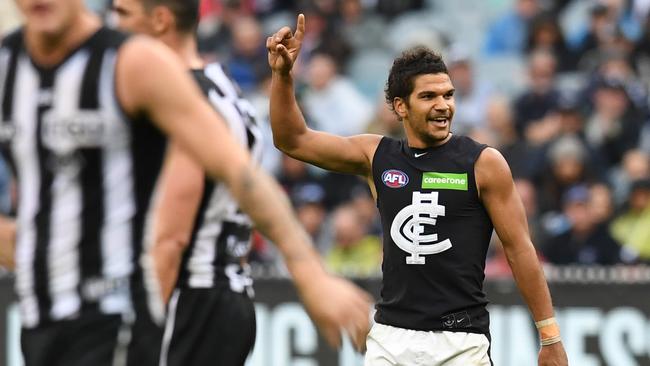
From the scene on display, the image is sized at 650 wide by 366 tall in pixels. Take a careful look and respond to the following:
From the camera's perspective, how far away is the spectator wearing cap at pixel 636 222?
1234 cm

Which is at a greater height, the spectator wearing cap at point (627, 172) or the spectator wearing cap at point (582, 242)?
the spectator wearing cap at point (627, 172)

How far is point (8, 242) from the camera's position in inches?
208

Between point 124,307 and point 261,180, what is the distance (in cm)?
73

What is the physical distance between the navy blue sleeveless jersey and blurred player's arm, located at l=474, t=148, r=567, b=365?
2.5 inches

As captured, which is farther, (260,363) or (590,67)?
(590,67)

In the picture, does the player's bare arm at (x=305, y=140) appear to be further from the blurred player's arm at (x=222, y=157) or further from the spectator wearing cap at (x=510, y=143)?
the spectator wearing cap at (x=510, y=143)

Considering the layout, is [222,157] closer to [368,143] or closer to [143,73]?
[143,73]

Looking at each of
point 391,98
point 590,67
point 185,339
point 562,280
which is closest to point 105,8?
point 590,67

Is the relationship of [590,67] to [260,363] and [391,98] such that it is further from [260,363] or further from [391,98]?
[391,98]

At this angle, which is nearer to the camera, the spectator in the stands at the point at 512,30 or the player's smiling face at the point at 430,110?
the player's smiling face at the point at 430,110

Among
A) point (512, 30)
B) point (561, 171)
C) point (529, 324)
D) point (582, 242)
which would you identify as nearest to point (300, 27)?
point (529, 324)

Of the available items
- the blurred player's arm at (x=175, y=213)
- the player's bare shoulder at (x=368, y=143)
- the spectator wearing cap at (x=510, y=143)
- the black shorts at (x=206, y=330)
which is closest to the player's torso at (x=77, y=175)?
the blurred player's arm at (x=175, y=213)

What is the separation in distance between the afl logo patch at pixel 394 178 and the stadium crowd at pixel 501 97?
4.76 metres

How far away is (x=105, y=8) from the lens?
17.6 meters
